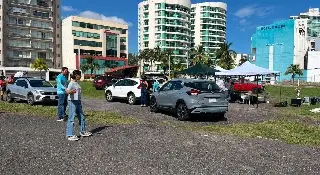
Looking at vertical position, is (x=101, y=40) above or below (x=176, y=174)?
above

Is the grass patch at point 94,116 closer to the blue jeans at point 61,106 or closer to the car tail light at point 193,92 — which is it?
the blue jeans at point 61,106

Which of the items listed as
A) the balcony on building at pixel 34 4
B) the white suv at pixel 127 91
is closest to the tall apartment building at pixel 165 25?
the balcony on building at pixel 34 4

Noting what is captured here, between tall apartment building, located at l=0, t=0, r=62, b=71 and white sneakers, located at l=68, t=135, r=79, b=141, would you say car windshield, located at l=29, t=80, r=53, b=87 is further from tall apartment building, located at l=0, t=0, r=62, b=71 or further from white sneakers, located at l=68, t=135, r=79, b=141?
tall apartment building, located at l=0, t=0, r=62, b=71

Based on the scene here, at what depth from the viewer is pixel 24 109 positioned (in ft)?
48.9

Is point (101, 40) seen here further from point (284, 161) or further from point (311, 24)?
point (284, 161)

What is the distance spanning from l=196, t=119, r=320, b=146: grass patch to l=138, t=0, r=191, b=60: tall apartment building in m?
107

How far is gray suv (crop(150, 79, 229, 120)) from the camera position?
41.6 ft

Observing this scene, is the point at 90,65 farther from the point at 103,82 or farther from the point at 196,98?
the point at 196,98

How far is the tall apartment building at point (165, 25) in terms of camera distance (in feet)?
388

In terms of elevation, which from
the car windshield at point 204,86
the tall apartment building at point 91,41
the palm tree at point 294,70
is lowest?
the car windshield at point 204,86

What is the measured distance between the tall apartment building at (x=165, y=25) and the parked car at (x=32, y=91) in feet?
330

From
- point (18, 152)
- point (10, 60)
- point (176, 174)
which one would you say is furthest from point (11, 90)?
point (10, 60)

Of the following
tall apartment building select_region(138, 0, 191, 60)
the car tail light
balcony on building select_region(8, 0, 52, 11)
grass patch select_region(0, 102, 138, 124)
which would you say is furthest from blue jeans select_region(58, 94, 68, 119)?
tall apartment building select_region(138, 0, 191, 60)

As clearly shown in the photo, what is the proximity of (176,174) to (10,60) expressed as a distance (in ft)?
273
